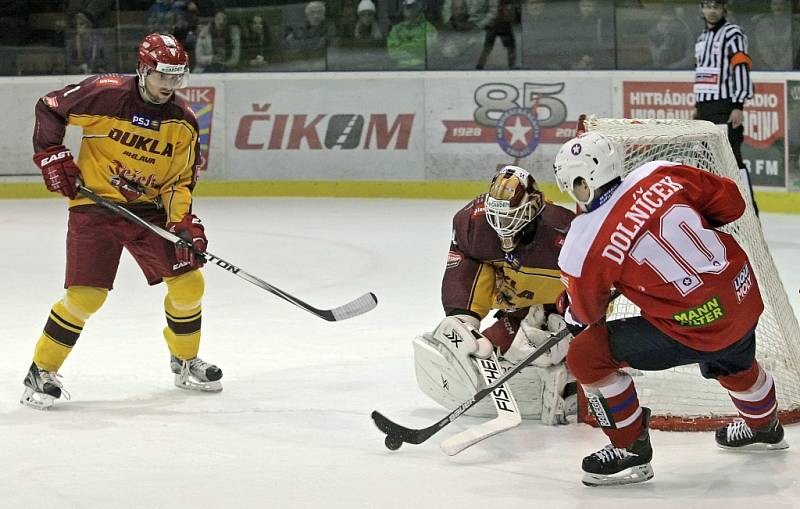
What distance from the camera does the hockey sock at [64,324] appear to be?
4.14 m

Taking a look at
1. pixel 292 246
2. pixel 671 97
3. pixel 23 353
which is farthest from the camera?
pixel 671 97

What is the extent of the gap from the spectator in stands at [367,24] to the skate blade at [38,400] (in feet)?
17.5

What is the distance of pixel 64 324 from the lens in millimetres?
4145

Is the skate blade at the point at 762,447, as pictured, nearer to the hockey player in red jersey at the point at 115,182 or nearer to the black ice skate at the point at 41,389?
the hockey player in red jersey at the point at 115,182

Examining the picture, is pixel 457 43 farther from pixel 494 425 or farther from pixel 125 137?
pixel 494 425

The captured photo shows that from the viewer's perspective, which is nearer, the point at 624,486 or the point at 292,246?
the point at 624,486

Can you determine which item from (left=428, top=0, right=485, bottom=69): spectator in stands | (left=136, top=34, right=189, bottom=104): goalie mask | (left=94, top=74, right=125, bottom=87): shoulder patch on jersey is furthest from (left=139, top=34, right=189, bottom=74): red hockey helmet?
(left=428, top=0, right=485, bottom=69): spectator in stands

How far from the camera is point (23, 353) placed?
4898 mm

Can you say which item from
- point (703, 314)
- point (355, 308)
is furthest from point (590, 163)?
point (355, 308)

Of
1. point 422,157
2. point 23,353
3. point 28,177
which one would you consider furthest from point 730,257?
point 28,177

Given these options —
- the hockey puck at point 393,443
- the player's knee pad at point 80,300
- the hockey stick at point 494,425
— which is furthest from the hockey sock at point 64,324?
the hockey stick at point 494,425

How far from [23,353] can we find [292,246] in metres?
2.45

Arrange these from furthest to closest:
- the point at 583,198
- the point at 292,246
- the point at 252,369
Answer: the point at 292,246
the point at 252,369
the point at 583,198

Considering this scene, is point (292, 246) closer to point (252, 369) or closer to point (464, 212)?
point (252, 369)
